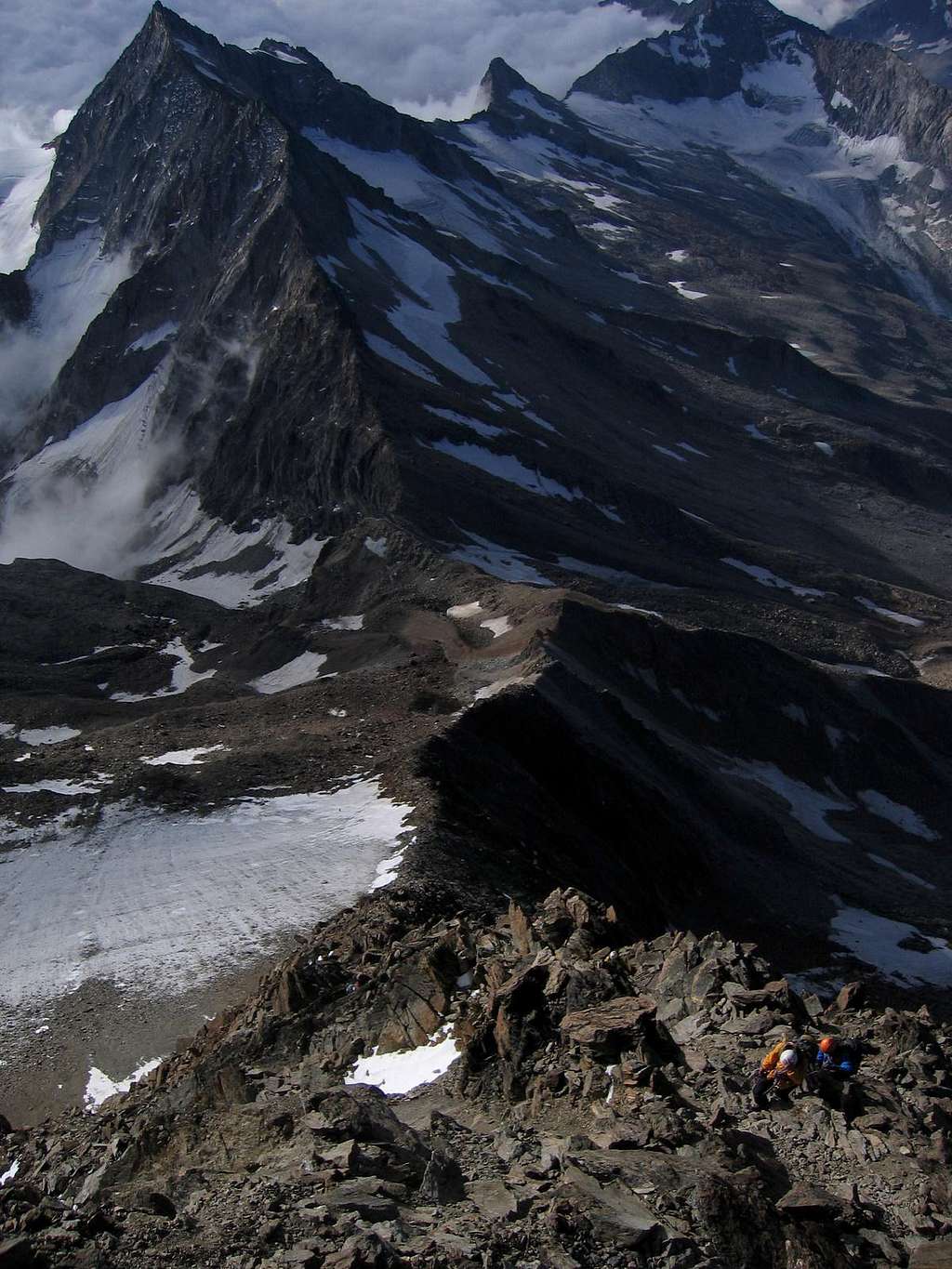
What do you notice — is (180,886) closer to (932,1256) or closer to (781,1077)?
(781,1077)

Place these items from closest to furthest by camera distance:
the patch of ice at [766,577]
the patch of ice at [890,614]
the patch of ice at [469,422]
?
1. the patch of ice at [890,614]
2. the patch of ice at [766,577]
3. the patch of ice at [469,422]

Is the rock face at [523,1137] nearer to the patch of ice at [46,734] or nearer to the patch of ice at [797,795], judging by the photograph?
the patch of ice at [797,795]

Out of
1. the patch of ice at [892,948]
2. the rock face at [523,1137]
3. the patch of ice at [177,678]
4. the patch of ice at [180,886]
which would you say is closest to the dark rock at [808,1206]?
the rock face at [523,1137]

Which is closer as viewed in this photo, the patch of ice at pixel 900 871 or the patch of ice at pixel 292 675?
the patch of ice at pixel 900 871

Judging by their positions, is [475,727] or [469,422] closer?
[475,727]

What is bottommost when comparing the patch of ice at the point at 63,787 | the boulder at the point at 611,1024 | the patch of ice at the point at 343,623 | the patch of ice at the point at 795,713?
the patch of ice at the point at 795,713

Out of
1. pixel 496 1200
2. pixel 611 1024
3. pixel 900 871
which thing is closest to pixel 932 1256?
pixel 496 1200

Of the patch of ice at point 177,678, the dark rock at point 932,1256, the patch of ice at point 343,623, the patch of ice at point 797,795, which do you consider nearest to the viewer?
the dark rock at point 932,1256

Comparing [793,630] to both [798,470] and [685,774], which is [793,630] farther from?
[798,470]
